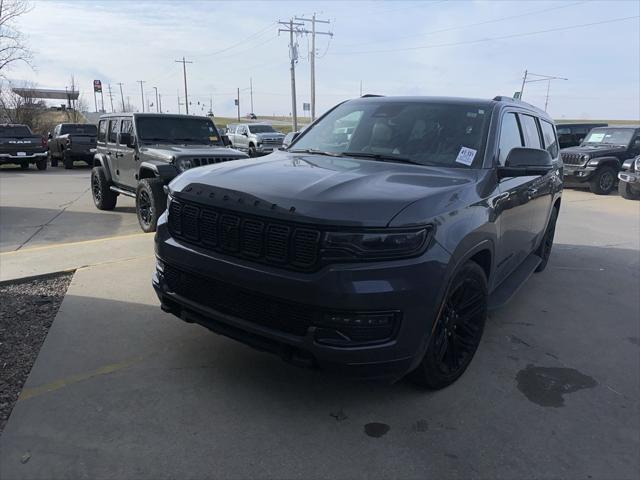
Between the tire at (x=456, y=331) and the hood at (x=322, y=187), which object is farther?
the tire at (x=456, y=331)

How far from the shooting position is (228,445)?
2693 millimetres

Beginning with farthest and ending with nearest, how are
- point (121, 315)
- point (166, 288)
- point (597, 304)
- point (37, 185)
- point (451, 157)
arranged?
point (37, 185) < point (597, 304) < point (121, 315) < point (451, 157) < point (166, 288)

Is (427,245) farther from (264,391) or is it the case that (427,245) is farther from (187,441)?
(187,441)

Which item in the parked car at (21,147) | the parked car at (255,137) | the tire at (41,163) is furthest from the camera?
the parked car at (255,137)

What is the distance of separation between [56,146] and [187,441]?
75.9ft

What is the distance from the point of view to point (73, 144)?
20.9m

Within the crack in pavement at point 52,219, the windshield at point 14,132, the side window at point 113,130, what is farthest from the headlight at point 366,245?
the windshield at point 14,132

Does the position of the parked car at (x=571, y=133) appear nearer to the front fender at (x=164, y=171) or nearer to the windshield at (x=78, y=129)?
the front fender at (x=164, y=171)

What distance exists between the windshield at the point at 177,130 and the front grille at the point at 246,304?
6.25 meters

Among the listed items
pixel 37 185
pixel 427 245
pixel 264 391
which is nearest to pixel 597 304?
pixel 427 245

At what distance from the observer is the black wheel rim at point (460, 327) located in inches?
124

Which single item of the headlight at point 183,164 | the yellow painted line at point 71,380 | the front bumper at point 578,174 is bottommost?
the yellow painted line at point 71,380

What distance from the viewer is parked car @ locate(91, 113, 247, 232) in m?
7.60

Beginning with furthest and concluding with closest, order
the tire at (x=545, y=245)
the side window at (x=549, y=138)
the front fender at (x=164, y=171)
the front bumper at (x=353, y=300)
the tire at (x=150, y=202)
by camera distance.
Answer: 1. the front fender at (x=164, y=171)
2. the tire at (x=150, y=202)
3. the tire at (x=545, y=245)
4. the side window at (x=549, y=138)
5. the front bumper at (x=353, y=300)
